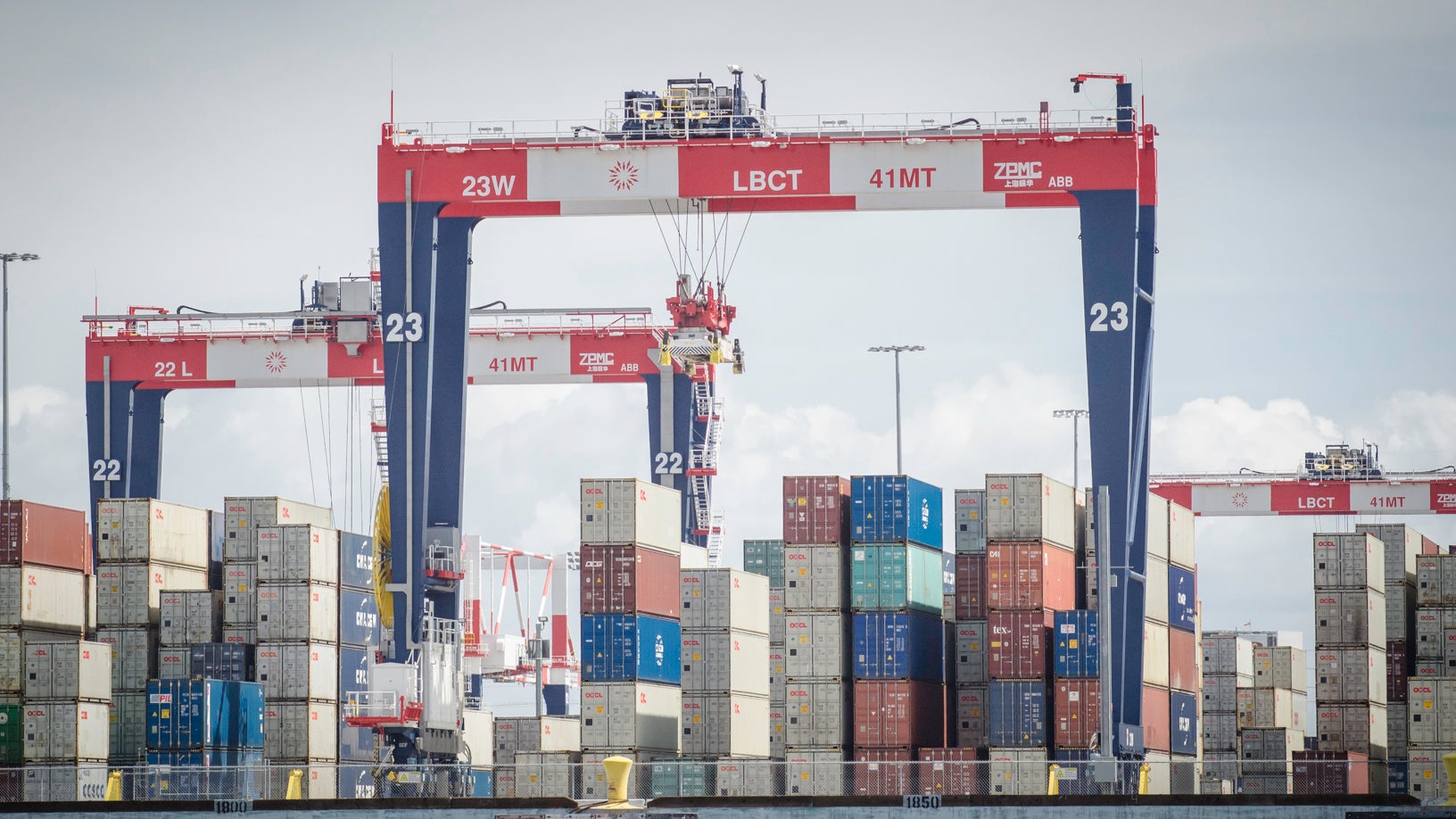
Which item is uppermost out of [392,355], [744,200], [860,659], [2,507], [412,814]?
[744,200]

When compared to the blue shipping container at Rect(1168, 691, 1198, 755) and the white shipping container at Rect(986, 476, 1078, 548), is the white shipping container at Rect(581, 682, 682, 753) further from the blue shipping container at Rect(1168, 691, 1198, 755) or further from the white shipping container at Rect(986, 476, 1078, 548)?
the blue shipping container at Rect(1168, 691, 1198, 755)

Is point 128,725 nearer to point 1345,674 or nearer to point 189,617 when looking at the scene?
point 189,617

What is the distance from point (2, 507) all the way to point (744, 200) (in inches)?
804

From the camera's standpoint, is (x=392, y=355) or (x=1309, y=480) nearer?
(x=392, y=355)

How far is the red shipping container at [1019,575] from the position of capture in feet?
155

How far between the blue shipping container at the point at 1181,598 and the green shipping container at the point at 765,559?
430 inches

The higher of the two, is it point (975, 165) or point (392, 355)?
point (975, 165)

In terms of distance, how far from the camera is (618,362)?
67.2 metres

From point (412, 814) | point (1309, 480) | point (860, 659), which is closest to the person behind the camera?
point (412, 814)

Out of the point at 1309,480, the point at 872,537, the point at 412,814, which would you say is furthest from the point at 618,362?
the point at 1309,480

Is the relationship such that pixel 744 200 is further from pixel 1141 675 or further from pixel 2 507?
pixel 2 507

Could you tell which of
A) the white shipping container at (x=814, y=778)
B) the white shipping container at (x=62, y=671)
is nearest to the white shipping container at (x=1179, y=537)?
the white shipping container at (x=814, y=778)

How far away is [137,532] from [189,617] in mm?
2785

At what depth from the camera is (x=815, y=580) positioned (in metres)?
48.0
